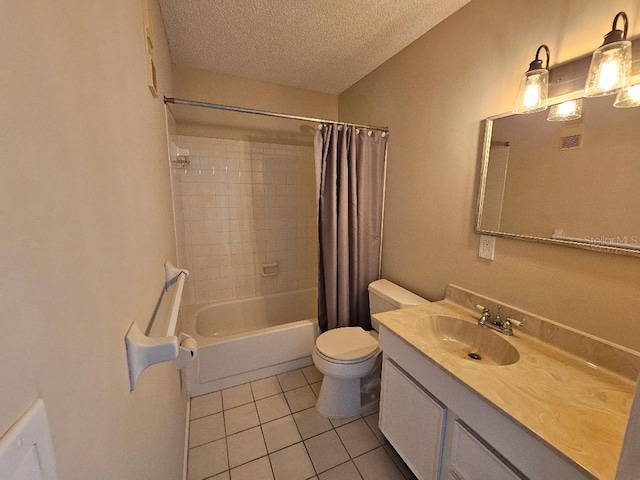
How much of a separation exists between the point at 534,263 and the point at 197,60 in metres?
2.54

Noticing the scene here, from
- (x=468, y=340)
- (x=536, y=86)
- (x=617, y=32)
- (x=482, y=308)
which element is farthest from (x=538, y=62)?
(x=468, y=340)

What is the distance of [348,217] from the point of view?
203cm

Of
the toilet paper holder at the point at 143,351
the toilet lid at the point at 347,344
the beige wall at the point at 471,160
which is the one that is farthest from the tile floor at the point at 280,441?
the toilet paper holder at the point at 143,351

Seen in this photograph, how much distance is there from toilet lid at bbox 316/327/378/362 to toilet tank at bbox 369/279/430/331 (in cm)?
14

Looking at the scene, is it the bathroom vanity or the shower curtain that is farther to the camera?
the shower curtain

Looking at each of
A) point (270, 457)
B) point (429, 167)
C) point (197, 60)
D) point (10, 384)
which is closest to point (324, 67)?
point (197, 60)

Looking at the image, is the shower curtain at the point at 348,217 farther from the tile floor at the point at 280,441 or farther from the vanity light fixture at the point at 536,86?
the vanity light fixture at the point at 536,86

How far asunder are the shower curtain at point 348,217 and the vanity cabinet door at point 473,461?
1132 mm

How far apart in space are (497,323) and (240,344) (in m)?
1.60

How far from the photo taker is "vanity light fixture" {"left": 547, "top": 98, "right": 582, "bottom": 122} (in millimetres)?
1028

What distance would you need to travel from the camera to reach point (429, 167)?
1688 millimetres

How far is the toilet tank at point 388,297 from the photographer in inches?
66.7

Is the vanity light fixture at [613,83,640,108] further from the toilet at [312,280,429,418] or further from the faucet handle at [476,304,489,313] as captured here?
the toilet at [312,280,429,418]

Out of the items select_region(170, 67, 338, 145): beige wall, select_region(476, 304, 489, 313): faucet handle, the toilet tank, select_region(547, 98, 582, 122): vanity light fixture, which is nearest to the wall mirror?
select_region(547, 98, 582, 122): vanity light fixture
